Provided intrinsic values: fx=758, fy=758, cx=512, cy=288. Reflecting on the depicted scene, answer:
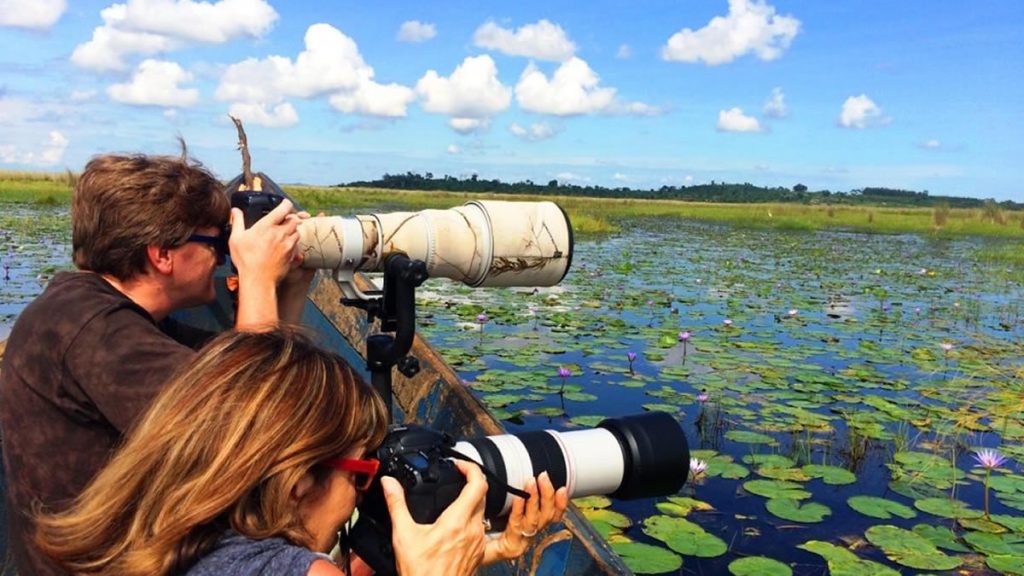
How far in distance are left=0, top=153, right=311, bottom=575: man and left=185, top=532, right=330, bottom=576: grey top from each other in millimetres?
416

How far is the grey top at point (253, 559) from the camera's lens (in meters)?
0.82

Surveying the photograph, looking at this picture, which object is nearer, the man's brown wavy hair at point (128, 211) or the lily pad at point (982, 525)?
the man's brown wavy hair at point (128, 211)

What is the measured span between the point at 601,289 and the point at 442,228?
622 centimetres

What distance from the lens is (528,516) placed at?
1.10 m

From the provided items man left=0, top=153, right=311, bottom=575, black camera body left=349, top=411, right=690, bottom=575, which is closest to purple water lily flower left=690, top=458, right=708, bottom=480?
black camera body left=349, top=411, right=690, bottom=575

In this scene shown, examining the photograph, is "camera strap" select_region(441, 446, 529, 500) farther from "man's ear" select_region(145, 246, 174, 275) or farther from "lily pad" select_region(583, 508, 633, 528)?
"lily pad" select_region(583, 508, 633, 528)

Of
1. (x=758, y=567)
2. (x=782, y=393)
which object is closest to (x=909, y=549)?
(x=758, y=567)

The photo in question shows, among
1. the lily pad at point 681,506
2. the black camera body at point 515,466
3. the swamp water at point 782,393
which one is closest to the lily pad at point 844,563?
the swamp water at point 782,393

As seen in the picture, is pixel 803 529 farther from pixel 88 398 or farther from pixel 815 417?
pixel 88 398

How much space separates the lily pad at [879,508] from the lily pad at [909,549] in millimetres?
125

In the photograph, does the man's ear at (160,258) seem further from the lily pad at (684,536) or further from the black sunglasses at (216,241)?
the lily pad at (684,536)

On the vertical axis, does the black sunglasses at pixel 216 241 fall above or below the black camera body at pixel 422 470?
above

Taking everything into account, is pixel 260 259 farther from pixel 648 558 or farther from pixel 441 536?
pixel 648 558

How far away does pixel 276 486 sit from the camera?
2.79ft
